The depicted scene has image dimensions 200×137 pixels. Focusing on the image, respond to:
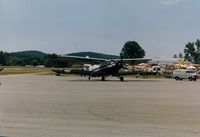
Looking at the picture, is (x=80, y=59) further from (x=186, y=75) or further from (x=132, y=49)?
(x=132, y=49)

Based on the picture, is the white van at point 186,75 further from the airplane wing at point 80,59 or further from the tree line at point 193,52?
the tree line at point 193,52

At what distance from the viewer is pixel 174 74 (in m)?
69.5

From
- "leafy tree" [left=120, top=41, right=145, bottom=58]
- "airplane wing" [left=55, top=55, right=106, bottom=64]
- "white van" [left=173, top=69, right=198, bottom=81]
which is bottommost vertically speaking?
"white van" [left=173, top=69, right=198, bottom=81]

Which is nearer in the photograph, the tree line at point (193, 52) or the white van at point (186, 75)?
the white van at point (186, 75)

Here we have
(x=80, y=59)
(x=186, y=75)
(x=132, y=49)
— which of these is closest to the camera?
(x=80, y=59)

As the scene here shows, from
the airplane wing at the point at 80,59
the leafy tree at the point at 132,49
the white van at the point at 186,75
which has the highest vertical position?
the leafy tree at the point at 132,49

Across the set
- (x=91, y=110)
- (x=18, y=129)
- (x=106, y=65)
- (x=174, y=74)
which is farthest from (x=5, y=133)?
(x=174, y=74)

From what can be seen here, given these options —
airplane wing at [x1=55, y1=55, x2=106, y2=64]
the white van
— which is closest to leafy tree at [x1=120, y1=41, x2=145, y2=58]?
the white van

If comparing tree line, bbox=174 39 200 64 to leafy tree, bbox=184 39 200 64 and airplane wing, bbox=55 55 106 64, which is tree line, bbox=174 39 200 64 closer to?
leafy tree, bbox=184 39 200 64

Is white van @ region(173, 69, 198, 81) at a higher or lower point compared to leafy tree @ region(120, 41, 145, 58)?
lower

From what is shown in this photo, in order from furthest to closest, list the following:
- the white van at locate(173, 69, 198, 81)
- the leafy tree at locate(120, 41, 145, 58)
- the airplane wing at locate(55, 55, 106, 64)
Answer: the leafy tree at locate(120, 41, 145, 58) → the white van at locate(173, 69, 198, 81) → the airplane wing at locate(55, 55, 106, 64)

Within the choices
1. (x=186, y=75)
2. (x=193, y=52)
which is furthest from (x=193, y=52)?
(x=186, y=75)

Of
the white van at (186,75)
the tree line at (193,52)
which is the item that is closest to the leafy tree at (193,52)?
the tree line at (193,52)

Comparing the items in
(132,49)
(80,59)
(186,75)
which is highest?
(132,49)
